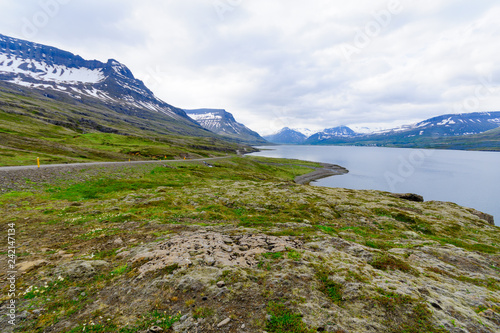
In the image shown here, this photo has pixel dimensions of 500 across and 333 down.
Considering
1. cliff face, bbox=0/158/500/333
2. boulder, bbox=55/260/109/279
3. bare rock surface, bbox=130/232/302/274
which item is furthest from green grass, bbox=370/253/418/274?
boulder, bbox=55/260/109/279

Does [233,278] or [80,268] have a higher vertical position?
[80,268]

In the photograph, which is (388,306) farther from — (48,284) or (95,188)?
(95,188)

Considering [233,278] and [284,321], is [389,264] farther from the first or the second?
[233,278]

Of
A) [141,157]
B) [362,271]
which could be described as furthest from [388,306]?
[141,157]

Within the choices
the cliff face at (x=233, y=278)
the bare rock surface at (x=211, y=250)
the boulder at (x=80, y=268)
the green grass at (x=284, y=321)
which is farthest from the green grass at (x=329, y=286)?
the boulder at (x=80, y=268)

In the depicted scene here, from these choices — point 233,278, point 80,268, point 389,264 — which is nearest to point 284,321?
point 233,278

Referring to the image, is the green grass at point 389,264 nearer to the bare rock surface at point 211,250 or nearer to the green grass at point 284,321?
the bare rock surface at point 211,250

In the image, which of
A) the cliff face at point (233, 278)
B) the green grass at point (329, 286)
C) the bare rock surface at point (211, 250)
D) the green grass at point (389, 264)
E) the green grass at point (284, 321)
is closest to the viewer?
the green grass at point (284, 321)

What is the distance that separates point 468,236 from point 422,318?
28.2 m

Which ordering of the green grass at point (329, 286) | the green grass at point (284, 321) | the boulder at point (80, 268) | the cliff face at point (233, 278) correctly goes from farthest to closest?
the boulder at point (80, 268)
the green grass at point (329, 286)
the cliff face at point (233, 278)
the green grass at point (284, 321)

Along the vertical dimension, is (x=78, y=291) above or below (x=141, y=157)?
below

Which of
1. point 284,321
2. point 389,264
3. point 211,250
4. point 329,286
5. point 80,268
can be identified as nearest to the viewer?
point 284,321

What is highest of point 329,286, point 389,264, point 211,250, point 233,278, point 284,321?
point 211,250

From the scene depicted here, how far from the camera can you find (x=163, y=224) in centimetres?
1930
